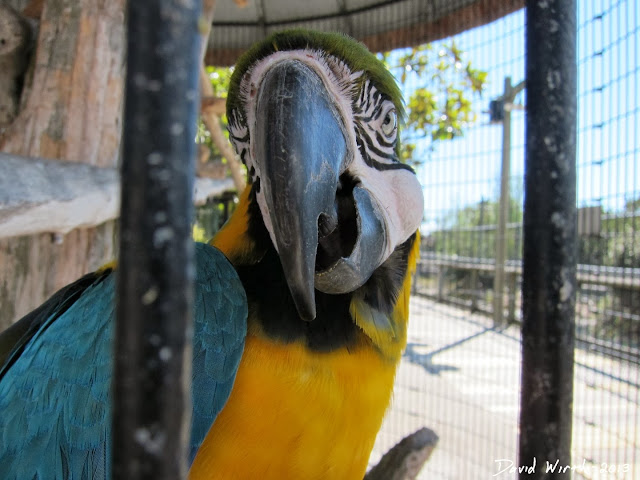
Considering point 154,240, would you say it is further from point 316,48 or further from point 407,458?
point 407,458

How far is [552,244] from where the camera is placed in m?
0.64

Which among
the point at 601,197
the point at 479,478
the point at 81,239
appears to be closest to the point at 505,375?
the point at 479,478

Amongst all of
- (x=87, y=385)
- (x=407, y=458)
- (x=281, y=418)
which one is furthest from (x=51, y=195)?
(x=407, y=458)

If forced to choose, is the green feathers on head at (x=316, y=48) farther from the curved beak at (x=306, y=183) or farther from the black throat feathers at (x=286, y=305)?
the black throat feathers at (x=286, y=305)

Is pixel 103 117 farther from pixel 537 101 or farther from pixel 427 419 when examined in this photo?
pixel 427 419

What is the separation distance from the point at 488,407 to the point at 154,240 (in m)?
4.31

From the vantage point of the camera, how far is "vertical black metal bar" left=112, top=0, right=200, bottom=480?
0.26 meters

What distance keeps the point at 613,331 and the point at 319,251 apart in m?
4.62

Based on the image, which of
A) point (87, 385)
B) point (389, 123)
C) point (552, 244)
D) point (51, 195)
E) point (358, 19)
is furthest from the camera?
point (358, 19)

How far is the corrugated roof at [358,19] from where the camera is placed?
7.46 ft

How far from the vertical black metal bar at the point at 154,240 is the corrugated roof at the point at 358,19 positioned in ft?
7.26

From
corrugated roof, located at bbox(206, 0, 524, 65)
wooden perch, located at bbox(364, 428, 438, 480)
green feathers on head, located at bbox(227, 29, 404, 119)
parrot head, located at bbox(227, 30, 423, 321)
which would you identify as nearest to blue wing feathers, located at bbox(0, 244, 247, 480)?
parrot head, located at bbox(227, 30, 423, 321)

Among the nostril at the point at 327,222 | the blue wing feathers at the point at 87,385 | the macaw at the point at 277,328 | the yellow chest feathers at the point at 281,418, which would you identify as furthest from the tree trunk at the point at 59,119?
the nostril at the point at 327,222

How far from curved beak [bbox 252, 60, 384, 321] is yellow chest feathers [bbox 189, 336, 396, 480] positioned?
208 millimetres
